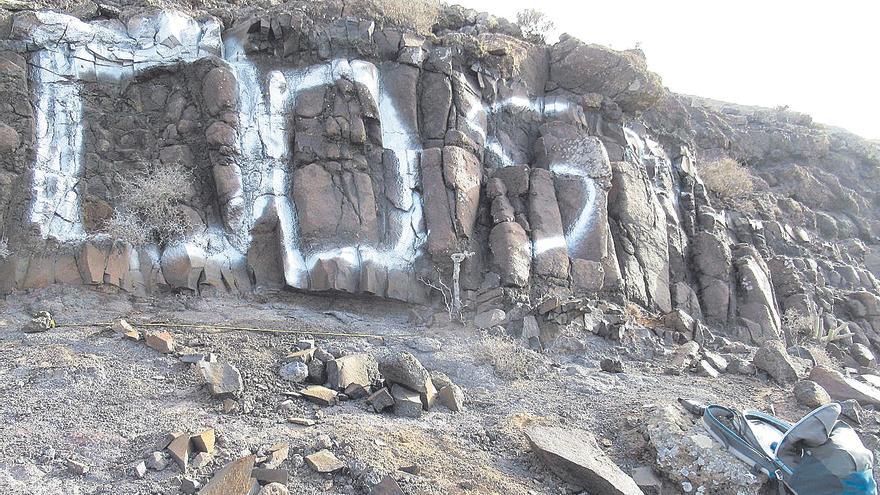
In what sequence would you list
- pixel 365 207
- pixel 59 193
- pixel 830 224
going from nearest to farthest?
pixel 59 193 < pixel 365 207 < pixel 830 224

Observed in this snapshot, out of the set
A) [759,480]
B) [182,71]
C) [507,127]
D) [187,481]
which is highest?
[182,71]

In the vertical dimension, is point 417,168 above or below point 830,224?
above

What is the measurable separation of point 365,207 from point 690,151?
9.04 metres

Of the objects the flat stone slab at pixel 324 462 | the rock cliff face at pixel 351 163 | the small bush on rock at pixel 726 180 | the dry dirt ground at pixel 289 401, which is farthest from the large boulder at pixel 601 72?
the flat stone slab at pixel 324 462

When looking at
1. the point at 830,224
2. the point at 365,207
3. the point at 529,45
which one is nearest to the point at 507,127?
the point at 529,45

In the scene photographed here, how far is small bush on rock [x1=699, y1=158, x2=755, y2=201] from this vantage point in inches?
568

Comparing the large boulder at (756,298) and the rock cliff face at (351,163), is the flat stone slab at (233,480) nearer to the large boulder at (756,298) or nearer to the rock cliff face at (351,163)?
the rock cliff face at (351,163)

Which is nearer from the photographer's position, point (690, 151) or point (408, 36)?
point (408, 36)

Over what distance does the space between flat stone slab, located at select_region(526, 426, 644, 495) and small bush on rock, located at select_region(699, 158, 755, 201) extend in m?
10.8

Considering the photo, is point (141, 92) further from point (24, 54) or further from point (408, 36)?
point (408, 36)

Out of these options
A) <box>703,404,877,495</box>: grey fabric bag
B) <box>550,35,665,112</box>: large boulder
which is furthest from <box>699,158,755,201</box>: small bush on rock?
<box>703,404,877,495</box>: grey fabric bag

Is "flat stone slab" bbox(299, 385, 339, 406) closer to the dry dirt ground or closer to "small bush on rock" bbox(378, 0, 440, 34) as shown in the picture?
the dry dirt ground

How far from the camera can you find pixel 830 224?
52.5 ft

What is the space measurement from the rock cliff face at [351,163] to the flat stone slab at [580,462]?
11.9 ft
